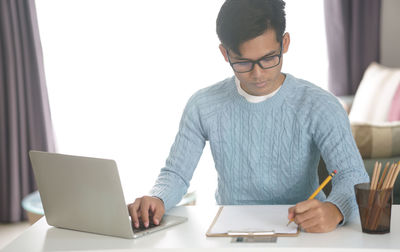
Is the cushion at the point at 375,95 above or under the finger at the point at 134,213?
under

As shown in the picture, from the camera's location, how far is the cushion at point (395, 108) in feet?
11.7

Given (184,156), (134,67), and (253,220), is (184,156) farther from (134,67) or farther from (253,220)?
(134,67)

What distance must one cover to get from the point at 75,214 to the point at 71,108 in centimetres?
302

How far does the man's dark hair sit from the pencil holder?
0.50 m

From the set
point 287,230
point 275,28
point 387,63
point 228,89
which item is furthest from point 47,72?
point 287,230

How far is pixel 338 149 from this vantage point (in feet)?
5.27

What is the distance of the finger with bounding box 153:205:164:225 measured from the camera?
1.49 metres

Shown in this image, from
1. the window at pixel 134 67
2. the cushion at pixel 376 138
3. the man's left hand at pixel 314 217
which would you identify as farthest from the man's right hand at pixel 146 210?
the window at pixel 134 67

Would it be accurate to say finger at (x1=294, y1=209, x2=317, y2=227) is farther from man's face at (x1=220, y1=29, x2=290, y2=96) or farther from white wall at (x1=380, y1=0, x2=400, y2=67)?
white wall at (x1=380, y1=0, x2=400, y2=67)

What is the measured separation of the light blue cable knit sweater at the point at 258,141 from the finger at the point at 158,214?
83 millimetres

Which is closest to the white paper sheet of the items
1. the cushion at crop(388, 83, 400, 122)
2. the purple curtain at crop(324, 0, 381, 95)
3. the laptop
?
the laptop

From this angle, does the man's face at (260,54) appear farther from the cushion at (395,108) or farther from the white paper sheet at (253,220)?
the cushion at (395,108)

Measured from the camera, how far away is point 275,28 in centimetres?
161

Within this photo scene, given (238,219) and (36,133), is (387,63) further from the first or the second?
(238,219)
